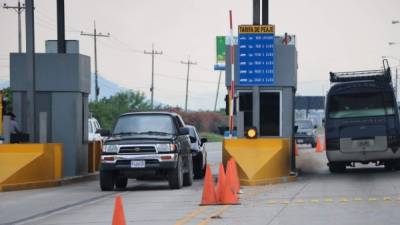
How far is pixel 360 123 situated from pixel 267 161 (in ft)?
14.9

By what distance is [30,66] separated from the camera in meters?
26.1

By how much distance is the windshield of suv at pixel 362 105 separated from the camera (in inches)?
1065

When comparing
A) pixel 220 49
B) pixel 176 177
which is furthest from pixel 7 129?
pixel 220 49

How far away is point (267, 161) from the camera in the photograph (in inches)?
925

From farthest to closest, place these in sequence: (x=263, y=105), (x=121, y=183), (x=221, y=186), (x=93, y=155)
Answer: (x=93, y=155) → (x=263, y=105) → (x=121, y=183) → (x=221, y=186)

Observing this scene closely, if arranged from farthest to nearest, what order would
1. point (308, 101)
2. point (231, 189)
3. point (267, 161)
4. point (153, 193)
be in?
point (308, 101) → point (267, 161) → point (153, 193) → point (231, 189)

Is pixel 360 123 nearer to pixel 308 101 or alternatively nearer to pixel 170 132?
pixel 170 132

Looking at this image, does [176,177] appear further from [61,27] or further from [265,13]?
[61,27]

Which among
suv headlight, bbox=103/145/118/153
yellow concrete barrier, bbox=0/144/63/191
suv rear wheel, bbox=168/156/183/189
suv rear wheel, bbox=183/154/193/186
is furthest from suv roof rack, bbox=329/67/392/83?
yellow concrete barrier, bbox=0/144/63/191

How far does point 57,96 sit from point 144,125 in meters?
5.78

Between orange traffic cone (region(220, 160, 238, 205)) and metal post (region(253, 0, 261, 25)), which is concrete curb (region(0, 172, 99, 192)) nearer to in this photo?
metal post (region(253, 0, 261, 25))

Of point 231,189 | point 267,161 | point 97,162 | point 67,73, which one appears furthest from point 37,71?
point 231,189

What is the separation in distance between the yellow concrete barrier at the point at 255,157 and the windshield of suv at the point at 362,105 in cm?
394

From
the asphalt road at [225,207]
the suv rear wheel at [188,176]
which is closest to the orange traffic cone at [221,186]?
the asphalt road at [225,207]
